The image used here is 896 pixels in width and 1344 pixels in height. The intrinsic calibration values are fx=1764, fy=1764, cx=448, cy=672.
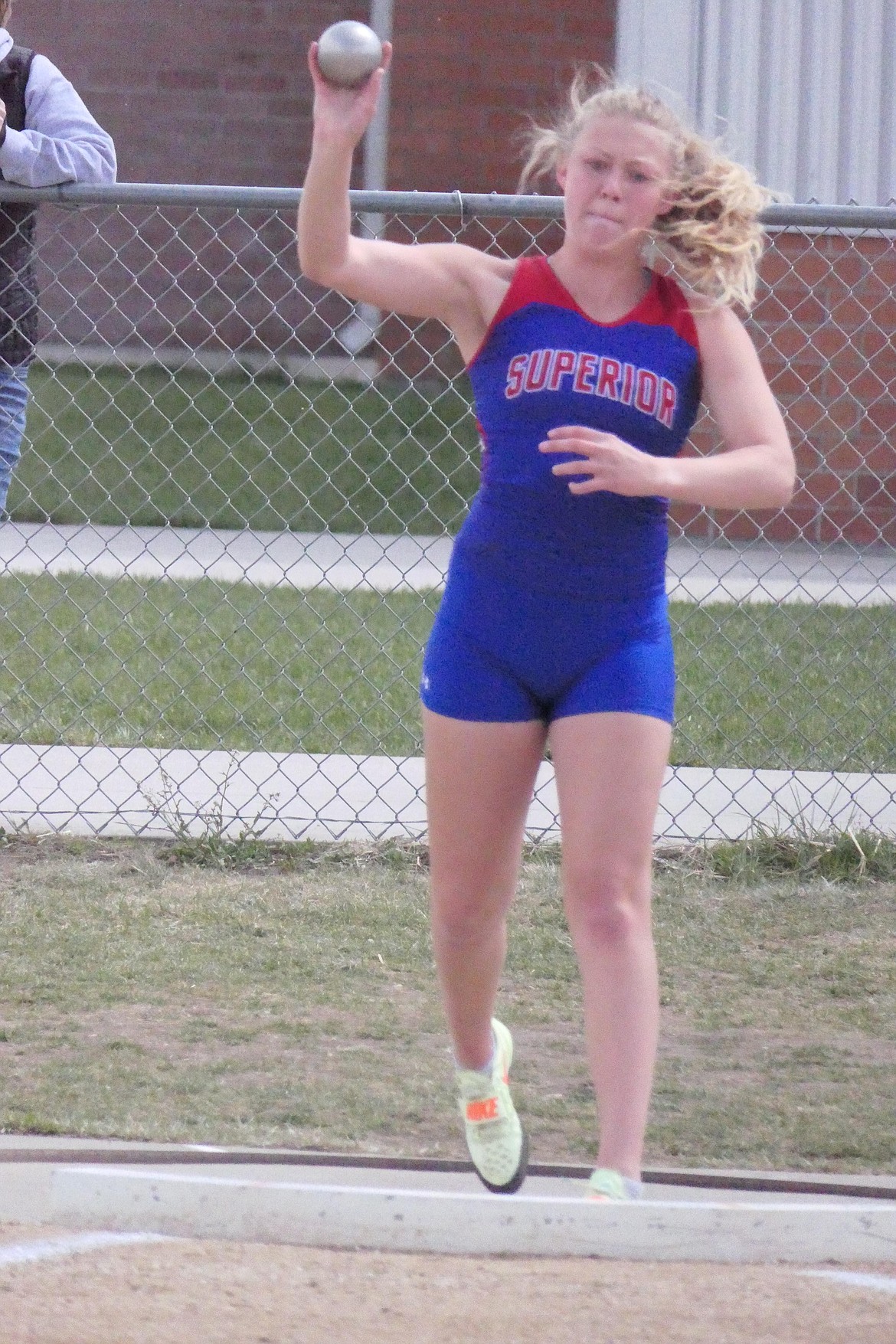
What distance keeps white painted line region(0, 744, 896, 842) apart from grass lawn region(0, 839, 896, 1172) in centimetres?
18

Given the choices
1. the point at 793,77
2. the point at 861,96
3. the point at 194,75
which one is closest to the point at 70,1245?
the point at 793,77

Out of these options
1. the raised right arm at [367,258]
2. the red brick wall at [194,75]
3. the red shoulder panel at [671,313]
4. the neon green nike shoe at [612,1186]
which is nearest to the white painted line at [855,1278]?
the neon green nike shoe at [612,1186]

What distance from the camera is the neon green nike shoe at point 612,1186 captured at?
2738 millimetres

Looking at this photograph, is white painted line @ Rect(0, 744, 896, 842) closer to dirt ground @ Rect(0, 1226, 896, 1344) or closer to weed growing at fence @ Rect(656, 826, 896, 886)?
weed growing at fence @ Rect(656, 826, 896, 886)

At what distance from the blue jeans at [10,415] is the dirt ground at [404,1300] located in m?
2.32

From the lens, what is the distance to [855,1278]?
2756 mm

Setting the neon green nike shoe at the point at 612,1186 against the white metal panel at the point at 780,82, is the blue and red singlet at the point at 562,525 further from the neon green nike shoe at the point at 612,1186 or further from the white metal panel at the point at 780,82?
the white metal panel at the point at 780,82

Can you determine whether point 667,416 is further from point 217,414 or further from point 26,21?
point 26,21

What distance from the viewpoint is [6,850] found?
5.29m

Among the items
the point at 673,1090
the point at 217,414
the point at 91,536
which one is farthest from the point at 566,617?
the point at 217,414

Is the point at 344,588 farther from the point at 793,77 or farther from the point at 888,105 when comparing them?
the point at 888,105

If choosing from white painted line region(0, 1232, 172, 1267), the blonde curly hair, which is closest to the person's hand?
the blonde curly hair

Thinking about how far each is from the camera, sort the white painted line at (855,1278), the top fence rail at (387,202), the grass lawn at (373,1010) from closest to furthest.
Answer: the white painted line at (855,1278) → the grass lawn at (373,1010) → the top fence rail at (387,202)

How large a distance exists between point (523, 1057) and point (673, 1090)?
36 centimetres
